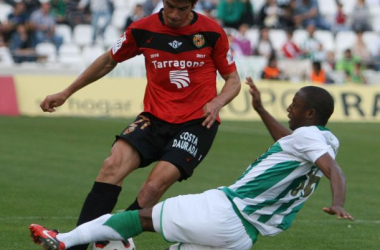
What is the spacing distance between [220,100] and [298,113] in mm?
1180

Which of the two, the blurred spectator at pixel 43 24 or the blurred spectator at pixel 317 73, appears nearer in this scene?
the blurred spectator at pixel 317 73

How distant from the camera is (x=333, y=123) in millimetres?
23094

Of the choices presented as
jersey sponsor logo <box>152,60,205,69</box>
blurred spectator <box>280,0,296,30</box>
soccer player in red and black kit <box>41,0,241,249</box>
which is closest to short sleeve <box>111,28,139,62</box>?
soccer player in red and black kit <box>41,0,241,249</box>

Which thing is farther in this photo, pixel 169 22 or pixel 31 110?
pixel 31 110

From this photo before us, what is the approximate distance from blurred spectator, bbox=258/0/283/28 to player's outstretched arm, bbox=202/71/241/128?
2109 centimetres

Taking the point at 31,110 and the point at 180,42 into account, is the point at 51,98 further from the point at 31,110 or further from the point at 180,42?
the point at 31,110

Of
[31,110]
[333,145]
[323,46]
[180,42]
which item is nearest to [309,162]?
[333,145]

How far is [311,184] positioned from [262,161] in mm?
380

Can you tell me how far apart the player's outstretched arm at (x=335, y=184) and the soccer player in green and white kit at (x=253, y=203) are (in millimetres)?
84

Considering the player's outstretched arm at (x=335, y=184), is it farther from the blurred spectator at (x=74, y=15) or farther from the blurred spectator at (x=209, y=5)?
the blurred spectator at (x=74, y=15)

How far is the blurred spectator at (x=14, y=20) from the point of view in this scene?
26047 mm

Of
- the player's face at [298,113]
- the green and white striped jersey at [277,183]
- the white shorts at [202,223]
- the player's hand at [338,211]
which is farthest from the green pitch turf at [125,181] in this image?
the player's hand at [338,211]

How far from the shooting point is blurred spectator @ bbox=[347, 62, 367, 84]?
89.2 feet

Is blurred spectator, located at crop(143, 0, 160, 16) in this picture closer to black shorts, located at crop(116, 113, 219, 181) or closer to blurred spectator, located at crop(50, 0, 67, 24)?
blurred spectator, located at crop(50, 0, 67, 24)
